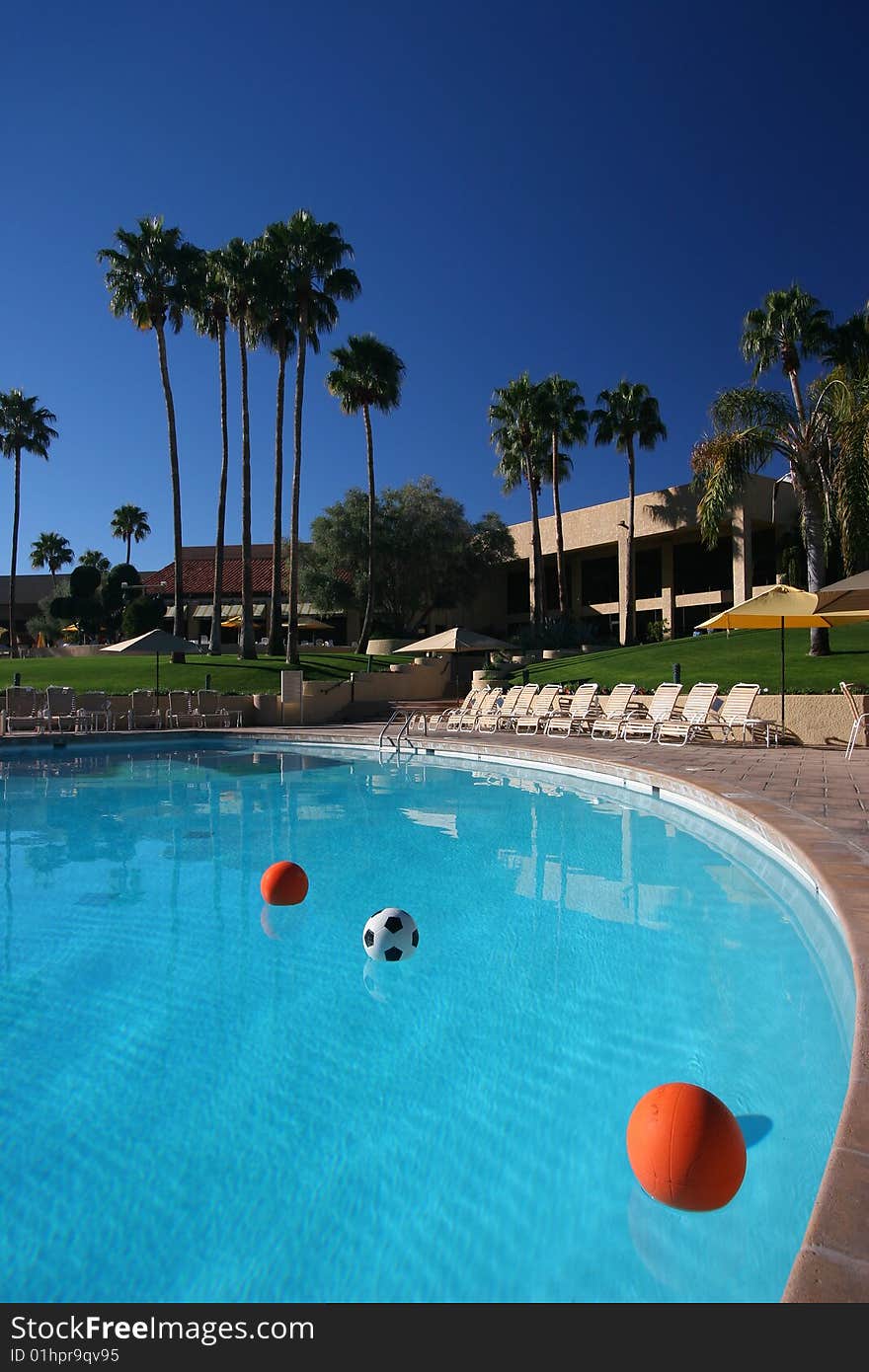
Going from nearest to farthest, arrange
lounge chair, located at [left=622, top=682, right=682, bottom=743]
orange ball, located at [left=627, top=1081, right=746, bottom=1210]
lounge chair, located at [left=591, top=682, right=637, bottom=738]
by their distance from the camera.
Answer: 1. orange ball, located at [left=627, top=1081, right=746, bottom=1210]
2. lounge chair, located at [left=622, top=682, right=682, bottom=743]
3. lounge chair, located at [left=591, top=682, right=637, bottom=738]

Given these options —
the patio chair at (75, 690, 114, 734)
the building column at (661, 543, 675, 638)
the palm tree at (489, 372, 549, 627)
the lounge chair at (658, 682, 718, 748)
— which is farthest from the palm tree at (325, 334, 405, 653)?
the lounge chair at (658, 682, 718, 748)

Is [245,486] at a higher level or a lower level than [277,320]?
lower

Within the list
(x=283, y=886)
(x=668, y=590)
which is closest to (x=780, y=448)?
(x=283, y=886)

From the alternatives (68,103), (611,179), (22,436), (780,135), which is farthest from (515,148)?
(22,436)

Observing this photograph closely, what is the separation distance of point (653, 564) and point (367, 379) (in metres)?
19.5

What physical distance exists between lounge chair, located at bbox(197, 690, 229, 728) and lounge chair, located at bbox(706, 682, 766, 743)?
42.3 ft

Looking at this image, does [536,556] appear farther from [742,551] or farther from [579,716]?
[579,716]

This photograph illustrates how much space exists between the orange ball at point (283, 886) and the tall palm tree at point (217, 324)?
2480 cm

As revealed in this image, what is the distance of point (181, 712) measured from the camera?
22891 mm

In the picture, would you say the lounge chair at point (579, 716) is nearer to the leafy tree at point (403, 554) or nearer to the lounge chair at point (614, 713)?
the lounge chair at point (614, 713)

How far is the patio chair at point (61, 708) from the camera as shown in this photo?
70.0ft

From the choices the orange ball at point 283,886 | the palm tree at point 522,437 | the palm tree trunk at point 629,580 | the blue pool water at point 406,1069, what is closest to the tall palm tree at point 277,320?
the palm tree at point 522,437

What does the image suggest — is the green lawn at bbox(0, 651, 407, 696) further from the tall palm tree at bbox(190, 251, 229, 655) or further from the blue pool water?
the blue pool water

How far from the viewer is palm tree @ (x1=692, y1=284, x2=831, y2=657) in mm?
20391
